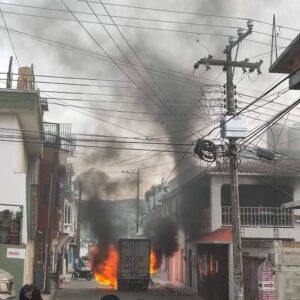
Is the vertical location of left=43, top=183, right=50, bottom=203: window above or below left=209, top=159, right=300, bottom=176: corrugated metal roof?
below

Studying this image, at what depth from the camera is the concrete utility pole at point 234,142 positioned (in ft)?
51.5

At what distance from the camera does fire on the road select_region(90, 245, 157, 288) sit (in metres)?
35.8

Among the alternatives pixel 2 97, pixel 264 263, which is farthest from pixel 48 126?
pixel 264 263

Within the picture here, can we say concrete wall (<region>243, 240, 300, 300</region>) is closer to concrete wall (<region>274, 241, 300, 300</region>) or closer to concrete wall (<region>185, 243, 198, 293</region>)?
concrete wall (<region>274, 241, 300, 300</region>)

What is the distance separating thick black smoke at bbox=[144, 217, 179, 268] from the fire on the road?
536 millimetres

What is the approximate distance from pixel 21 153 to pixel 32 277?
257 inches

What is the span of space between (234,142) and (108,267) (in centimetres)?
2258

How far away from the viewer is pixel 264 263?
55.2 feet

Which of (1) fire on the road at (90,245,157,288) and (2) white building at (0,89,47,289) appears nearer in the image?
(2) white building at (0,89,47,289)

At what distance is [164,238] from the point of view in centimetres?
3897

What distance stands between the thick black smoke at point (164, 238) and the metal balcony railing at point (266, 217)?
12073mm

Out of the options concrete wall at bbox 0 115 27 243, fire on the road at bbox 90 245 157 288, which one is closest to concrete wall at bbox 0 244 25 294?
concrete wall at bbox 0 115 27 243

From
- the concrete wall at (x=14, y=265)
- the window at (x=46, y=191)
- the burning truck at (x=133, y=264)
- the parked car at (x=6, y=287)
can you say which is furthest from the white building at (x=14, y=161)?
the burning truck at (x=133, y=264)

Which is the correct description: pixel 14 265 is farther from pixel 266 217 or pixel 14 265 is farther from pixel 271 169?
pixel 271 169
